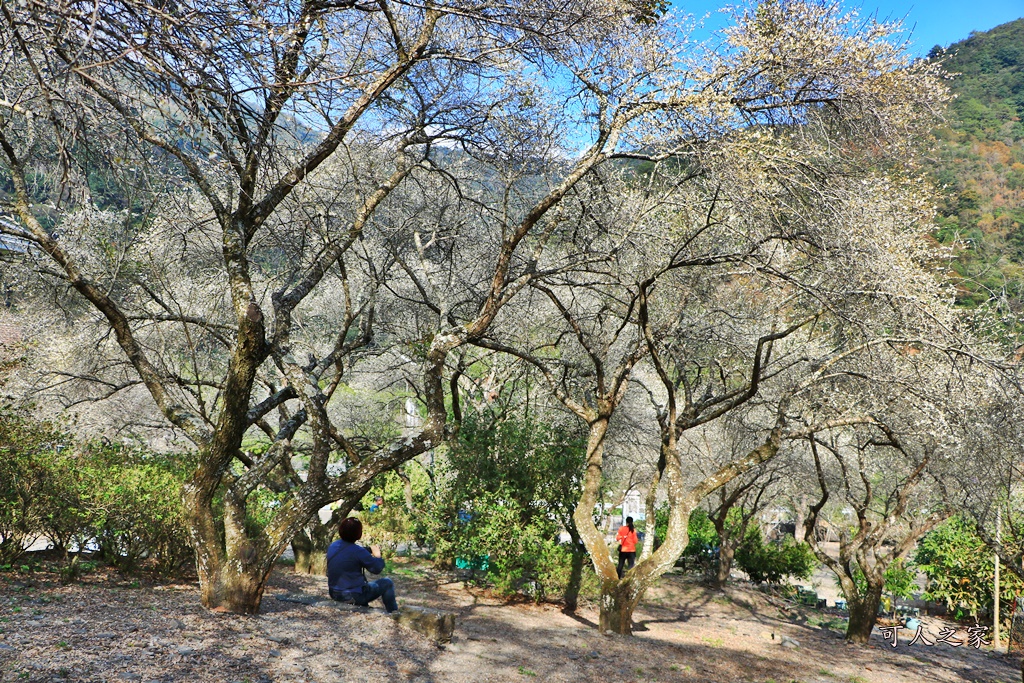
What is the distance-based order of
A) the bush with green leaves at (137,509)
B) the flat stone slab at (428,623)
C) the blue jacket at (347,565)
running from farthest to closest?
the blue jacket at (347,565) < the bush with green leaves at (137,509) < the flat stone slab at (428,623)

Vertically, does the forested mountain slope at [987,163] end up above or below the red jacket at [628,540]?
above

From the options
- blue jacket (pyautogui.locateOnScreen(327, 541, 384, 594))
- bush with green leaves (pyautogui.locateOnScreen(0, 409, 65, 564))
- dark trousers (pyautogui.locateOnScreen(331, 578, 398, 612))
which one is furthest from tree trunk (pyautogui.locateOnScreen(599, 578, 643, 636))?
bush with green leaves (pyautogui.locateOnScreen(0, 409, 65, 564))

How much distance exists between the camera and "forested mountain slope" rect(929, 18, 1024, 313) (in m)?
13.0

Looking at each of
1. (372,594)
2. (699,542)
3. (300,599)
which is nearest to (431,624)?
(372,594)

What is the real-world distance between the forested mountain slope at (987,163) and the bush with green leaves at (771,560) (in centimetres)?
673

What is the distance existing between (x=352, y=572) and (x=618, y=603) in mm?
3164

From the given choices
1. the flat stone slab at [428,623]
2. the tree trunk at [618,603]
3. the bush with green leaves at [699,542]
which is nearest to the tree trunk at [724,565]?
the bush with green leaves at [699,542]

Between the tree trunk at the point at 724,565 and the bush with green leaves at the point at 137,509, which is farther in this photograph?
the tree trunk at the point at 724,565

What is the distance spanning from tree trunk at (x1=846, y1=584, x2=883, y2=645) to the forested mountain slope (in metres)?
4.29

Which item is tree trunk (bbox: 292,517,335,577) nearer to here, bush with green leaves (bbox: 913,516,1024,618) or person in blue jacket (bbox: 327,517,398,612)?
person in blue jacket (bbox: 327,517,398,612)

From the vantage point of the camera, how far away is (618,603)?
861 centimetres

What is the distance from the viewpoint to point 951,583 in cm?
1395

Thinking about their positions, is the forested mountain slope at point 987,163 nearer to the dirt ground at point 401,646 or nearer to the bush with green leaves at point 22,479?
the dirt ground at point 401,646

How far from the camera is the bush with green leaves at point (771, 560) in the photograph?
1719 cm
